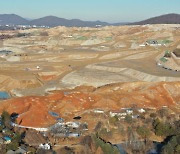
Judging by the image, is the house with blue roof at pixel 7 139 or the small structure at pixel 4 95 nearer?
the house with blue roof at pixel 7 139

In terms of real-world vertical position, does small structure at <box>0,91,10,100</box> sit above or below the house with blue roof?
below

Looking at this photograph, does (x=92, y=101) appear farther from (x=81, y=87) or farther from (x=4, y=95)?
(x=4, y=95)

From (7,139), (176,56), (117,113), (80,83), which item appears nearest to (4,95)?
(80,83)

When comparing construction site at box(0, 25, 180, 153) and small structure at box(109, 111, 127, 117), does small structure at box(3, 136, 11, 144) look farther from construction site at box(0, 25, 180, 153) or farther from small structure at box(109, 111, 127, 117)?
small structure at box(109, 111, 127, 117)

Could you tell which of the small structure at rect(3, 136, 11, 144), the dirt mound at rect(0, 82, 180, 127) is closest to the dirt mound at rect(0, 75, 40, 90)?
the dirt mound at rect(0, 82, 180, 127)

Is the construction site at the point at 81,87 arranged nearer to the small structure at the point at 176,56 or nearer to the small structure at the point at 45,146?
the small structure at the point at 176,56

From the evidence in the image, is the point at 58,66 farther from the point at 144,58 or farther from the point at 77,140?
the point at 77,140

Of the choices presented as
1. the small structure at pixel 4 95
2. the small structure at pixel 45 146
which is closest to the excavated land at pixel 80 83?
the small structure at pixel 4 95

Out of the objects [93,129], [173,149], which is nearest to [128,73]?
[93,129]
